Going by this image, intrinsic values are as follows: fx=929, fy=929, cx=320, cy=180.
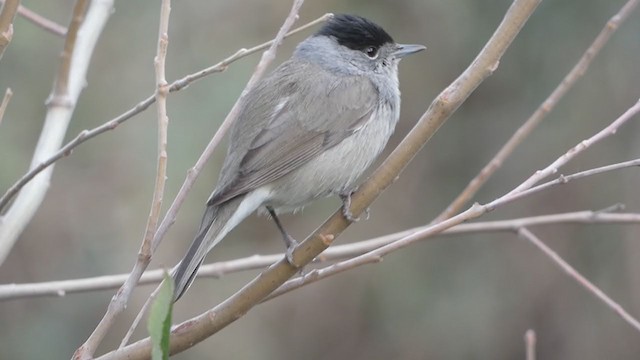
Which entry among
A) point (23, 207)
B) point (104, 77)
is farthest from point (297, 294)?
point (23, 207)

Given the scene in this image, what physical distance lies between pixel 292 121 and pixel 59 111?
4.33 feet

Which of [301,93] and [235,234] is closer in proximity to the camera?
[301,93]

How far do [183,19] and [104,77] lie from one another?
851 millimetres

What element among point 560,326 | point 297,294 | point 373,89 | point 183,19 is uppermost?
point 183,19

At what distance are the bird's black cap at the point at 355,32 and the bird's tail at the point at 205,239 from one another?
136cm

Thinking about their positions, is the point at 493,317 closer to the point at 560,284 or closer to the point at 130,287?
the point at 560,284

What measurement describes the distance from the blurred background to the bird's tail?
325cm

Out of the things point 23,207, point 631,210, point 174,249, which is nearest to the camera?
point 23,207

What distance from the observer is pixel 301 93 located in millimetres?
4488

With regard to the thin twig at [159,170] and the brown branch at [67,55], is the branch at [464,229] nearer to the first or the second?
the thin twig at [159,170]

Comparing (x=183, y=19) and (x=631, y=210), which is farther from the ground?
(x=183, y=19)

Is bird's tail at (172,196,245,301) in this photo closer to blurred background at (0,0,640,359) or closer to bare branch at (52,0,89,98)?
bare branch at (52,0,89,98)

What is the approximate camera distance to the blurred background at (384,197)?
7316mm

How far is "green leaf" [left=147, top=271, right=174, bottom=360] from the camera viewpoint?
A: 6.32ft
